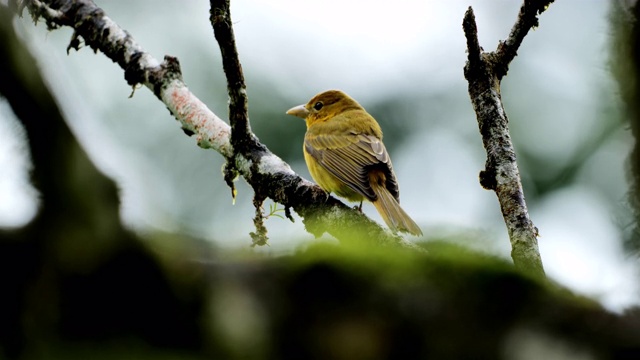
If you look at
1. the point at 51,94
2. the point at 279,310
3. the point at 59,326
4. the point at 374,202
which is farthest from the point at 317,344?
the point at 374,202

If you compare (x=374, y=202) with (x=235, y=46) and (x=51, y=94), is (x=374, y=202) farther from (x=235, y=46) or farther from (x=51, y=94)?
(x=51, y=94)

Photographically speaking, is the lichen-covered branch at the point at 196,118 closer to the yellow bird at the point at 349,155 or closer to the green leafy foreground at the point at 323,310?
the yellow bird at the point at 349,155

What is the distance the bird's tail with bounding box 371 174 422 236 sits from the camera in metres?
4.47

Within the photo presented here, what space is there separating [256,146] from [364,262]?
2933 millimetres

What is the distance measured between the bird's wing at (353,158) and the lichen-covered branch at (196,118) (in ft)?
5.08

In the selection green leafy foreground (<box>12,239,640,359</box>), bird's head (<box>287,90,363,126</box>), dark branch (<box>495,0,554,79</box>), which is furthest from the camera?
bird's head (<box>287,90,363,126</box>)

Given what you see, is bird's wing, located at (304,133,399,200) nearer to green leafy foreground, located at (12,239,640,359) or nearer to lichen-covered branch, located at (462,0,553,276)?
lichen-covered branch, located at (462,0,553,276)

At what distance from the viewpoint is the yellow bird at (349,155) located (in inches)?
205

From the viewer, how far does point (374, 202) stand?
510cm

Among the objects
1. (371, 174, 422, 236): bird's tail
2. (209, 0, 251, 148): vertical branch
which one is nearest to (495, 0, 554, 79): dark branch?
(209, 0, 251, 148): vertical branch

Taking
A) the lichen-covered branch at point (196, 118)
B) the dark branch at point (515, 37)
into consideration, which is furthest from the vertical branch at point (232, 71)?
the dark branch at point (515, 37)

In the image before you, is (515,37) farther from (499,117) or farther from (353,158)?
(353,158)

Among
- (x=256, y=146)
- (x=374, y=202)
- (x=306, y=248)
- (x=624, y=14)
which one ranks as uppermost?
(x=374, y=202)

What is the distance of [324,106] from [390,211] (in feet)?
7.46
